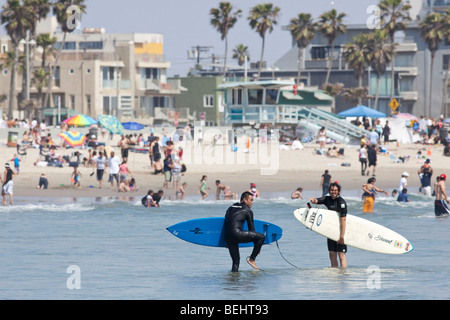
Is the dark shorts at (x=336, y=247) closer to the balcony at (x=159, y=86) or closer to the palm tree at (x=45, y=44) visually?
the palm tree at (x=45, y=44)

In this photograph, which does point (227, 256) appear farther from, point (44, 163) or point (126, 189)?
point (44, 163)

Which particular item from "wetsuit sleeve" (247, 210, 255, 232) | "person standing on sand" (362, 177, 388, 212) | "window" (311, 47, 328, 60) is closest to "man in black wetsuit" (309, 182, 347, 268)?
"wetsuit sleeve" (247, 210, 255, 232)

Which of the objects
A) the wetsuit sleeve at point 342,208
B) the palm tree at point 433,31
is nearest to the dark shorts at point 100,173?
A: the wetsuit sleeve at point 342,208

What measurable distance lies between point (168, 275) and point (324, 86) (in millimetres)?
56503

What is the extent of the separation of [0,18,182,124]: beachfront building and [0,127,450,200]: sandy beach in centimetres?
2208

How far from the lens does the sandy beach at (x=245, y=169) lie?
30.5m

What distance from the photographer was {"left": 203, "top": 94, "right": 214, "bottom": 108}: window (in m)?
71.9

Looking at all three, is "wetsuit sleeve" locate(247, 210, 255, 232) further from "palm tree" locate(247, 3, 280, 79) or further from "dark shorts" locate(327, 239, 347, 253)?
"palm tree" locate(247, 3, 280, 79)

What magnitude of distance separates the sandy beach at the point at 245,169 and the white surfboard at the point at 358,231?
44.6ft

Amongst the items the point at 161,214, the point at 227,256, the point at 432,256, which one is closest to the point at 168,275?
the point at 227,256

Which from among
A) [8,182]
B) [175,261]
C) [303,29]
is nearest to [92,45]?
[303,29]

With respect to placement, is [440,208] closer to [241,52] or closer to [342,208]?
[342,208]

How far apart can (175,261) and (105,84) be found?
4878 centimetres

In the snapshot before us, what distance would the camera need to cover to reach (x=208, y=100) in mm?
72062
